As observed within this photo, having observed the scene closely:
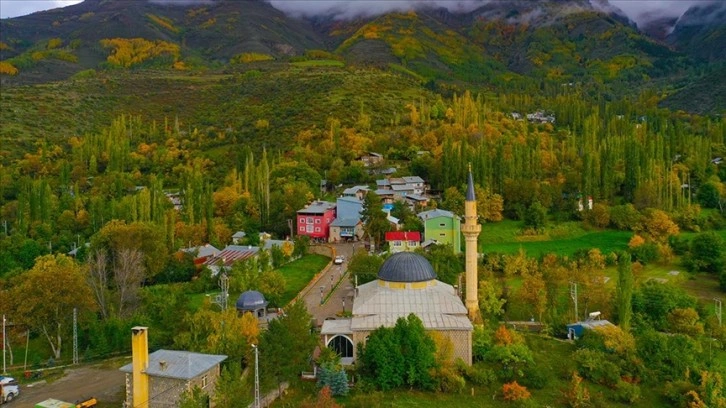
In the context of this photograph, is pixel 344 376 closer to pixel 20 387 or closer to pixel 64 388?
pixel 64 388

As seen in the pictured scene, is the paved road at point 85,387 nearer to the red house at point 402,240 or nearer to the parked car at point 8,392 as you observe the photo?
the parked car at point 8,392

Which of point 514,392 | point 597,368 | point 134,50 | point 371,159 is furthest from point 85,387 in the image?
point 134,50

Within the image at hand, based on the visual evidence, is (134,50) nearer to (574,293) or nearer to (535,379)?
(574,293)

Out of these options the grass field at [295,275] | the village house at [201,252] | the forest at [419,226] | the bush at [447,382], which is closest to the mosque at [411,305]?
the forest at [419,226]

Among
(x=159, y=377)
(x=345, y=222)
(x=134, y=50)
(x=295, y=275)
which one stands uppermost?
(x=134, y=50)

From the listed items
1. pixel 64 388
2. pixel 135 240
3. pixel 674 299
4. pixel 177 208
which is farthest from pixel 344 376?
pixel 177 208

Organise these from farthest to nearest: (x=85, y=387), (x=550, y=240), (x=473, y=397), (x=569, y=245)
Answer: (x=550, y=240), (x=569, y=245), (x=85, y=387), (x=473, y=397)

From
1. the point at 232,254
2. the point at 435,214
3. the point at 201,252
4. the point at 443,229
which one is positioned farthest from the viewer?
the point at 435,214
